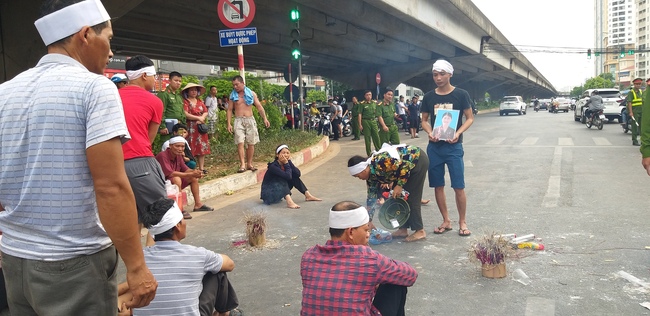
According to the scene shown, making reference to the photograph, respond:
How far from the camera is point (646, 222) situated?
5.85 meters

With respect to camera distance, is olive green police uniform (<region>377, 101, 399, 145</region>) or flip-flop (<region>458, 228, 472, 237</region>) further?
olive green police uniform (<region>377, 101, 399, 145</region>)

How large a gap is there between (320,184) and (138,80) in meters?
5.11

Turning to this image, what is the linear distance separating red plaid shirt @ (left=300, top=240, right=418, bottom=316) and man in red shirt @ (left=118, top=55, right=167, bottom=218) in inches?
71.3

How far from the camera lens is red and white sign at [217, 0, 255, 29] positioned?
32.7 feet

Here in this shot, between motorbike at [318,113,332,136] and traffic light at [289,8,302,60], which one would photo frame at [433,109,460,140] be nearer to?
traffic light at [289,8,302,60]

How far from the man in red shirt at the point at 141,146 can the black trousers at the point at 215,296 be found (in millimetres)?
1109

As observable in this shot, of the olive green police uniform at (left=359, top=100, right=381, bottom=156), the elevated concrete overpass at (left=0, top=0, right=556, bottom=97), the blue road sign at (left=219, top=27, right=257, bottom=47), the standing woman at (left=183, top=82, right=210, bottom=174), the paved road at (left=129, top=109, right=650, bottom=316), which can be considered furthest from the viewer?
the olive green police uniform at (left=359, top=100, right=381, bottom=156)

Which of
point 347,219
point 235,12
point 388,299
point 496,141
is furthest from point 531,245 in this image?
point 496,141

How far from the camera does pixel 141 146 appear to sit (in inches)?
170

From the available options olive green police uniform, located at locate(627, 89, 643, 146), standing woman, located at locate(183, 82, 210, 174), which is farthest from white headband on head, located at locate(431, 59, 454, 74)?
olive green police uniform, located at locate(627, 89, 643, 146)

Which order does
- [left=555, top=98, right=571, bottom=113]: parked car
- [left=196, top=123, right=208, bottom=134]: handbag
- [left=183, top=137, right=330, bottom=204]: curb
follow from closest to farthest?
1. [left=183, top=137, right=330, bottom=204]: curb
2. [left=196, top=123, right=208, bottom=134]: handbag
3. [left=555, top=98, right=571, bottom=113]: parked car

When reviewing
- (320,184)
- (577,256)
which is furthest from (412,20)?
(577,256)

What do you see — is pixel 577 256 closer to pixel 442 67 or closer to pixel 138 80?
pixel 442 67

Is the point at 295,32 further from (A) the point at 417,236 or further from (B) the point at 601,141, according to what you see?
(A) the point at 417,236
